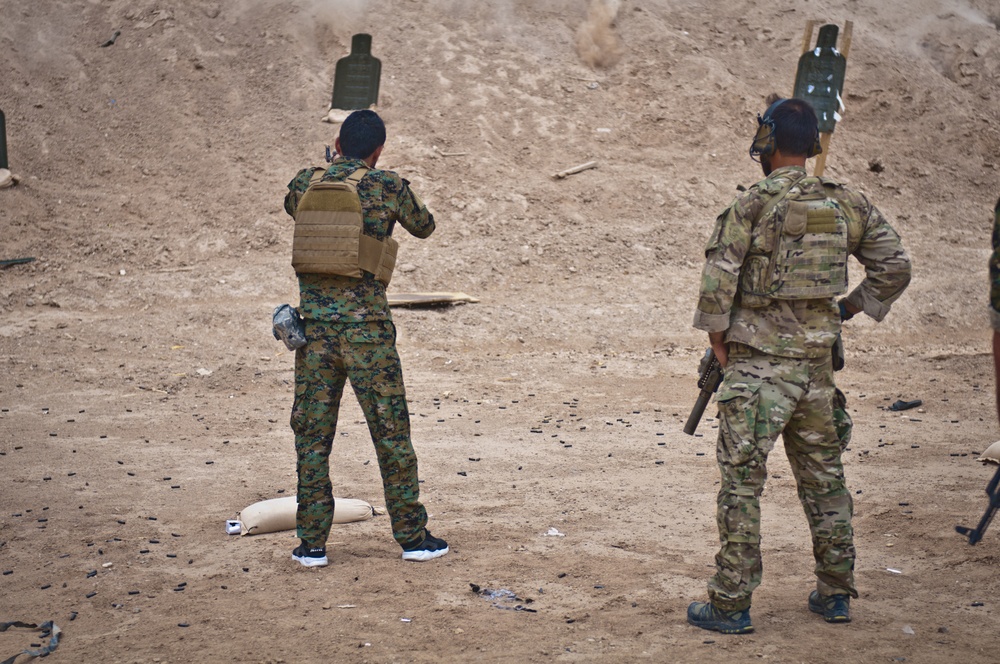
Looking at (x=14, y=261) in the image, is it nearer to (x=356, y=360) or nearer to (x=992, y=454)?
(x=356, y=360)

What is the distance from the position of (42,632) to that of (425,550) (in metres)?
1.68

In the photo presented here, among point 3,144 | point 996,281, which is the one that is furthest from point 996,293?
point 3,144

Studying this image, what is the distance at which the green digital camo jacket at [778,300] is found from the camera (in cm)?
360

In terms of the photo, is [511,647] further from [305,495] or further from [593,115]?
[593,115]

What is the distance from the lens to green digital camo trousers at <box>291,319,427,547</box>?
4.43 m

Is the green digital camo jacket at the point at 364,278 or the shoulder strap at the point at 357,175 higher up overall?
the shoulder strap at the point at 357,175

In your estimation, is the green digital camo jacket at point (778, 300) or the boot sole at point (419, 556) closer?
the green digital camo jacket at point (778, 300)

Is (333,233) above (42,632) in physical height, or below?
above

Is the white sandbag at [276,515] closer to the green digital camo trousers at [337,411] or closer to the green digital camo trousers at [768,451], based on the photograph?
the green digital camo trousers at [337,411]

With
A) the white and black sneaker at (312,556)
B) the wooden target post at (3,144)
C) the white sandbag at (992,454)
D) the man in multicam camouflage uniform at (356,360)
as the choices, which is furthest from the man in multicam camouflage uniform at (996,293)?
the wooden target post at (3,144)

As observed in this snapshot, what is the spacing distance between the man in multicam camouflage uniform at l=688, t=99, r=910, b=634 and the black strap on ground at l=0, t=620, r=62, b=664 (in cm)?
247

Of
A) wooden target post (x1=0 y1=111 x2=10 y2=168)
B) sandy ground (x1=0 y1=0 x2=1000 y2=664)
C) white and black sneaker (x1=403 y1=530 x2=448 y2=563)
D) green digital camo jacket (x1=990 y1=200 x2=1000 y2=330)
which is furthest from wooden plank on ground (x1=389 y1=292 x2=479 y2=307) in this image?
green digital camo jacket (x1=990 y1=200 x2=1000 y2=330)

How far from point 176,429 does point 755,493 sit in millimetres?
5288

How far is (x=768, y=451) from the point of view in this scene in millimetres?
3613
